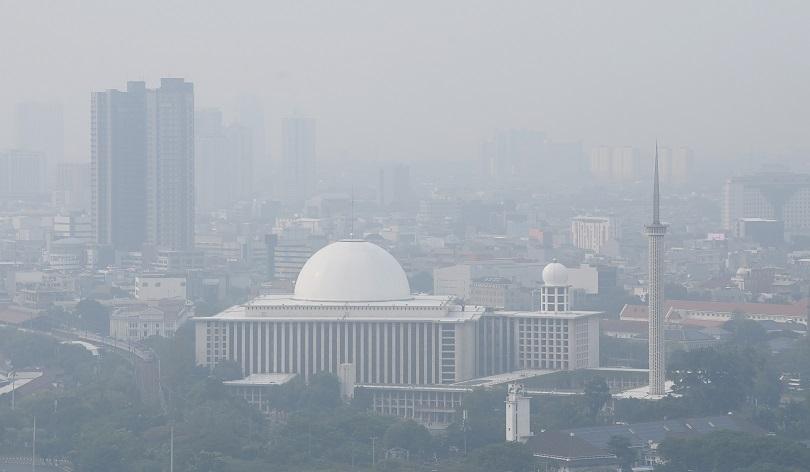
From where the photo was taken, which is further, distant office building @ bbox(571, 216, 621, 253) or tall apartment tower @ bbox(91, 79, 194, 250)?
distant office building @ bbox(571, 216, 621, 253)

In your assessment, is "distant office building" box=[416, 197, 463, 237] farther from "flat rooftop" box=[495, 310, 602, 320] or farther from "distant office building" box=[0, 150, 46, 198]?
"flat rooftop" box=[495, 310, 602, 320]

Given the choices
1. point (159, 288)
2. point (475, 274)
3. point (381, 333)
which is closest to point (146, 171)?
point (159, 288)

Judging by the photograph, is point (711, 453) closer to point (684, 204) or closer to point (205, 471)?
point (205, 471)

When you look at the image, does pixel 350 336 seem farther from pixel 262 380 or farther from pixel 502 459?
pixel 502 459

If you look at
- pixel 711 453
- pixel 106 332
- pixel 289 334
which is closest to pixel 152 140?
pixel 106 332

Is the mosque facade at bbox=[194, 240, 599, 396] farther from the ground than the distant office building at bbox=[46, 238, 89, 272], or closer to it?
closer to it

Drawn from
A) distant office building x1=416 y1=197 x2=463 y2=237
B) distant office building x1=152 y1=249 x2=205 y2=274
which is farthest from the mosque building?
distant office building x1=416 y1=197 x2=463 y2=237

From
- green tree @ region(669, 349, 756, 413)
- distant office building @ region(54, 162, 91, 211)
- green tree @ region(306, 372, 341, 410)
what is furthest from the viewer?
distant office building @ region(54, 162, 91, 211)
